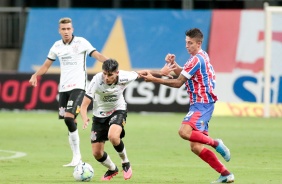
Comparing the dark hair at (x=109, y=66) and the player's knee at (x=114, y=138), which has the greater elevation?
the dark hair at (x=109, y=66)

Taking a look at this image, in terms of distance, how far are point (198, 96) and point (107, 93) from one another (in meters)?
1.37

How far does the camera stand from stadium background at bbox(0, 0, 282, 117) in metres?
27.3

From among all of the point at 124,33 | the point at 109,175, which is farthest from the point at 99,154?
the point at 124,33

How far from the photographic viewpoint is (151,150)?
1795 centimetres

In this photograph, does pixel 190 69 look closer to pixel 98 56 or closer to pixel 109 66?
pixel 109 66

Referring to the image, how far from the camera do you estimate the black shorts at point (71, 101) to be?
15.7 metres

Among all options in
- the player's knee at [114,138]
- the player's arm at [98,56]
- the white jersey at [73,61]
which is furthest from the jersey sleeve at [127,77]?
the white jersey at [73,61]

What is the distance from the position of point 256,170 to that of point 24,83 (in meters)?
14.7

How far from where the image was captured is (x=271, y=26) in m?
26.6

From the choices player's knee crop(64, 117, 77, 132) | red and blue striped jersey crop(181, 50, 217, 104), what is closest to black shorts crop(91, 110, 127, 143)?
red and blue striped jersey crop(181, 50, 217, 104)

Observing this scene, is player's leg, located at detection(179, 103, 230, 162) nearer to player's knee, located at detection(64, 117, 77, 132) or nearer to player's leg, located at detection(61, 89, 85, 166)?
player's leg, located at detection(61, 89, 85, 166)

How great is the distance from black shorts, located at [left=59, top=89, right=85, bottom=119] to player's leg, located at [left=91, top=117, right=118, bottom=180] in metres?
2.12

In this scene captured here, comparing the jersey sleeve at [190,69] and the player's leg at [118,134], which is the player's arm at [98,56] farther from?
the jersey sleeve at [190,69]

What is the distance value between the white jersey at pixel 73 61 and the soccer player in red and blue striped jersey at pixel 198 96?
344cm
